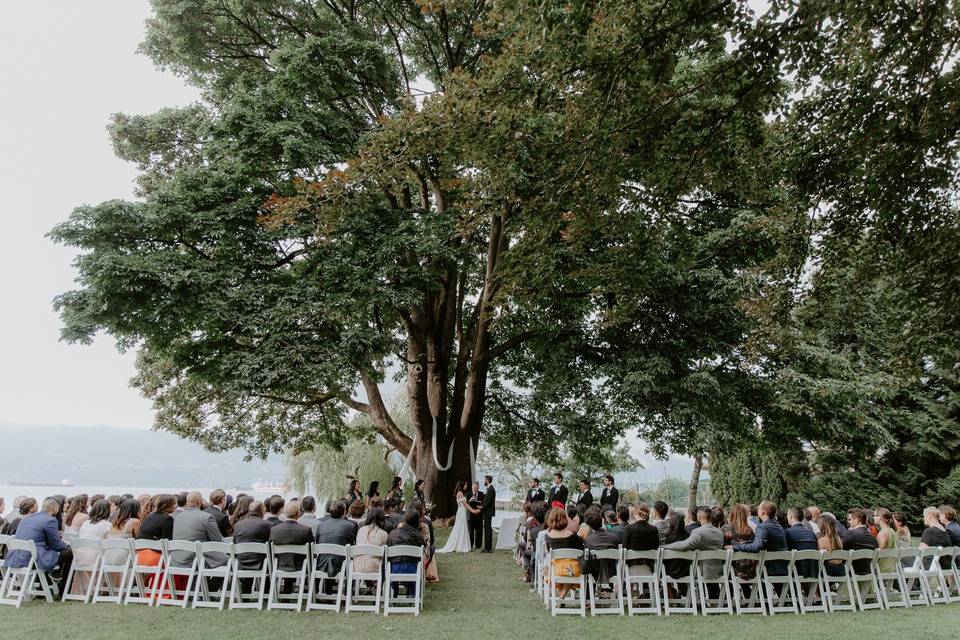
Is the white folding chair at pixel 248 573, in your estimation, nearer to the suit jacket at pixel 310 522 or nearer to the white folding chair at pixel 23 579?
the suit jacket at pixel 310 522

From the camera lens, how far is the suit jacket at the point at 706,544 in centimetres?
724

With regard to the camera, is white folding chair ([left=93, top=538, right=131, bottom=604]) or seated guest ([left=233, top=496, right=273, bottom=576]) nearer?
white folding chair ([left=93, top=538, right=131, bottom=604])

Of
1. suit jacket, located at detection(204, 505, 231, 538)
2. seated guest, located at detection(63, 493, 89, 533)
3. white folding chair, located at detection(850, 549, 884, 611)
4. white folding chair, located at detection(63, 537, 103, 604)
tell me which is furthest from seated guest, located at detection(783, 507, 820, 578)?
seated guest, located at detection(63, 493, 89, 533)

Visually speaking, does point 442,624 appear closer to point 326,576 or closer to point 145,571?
point 326,576

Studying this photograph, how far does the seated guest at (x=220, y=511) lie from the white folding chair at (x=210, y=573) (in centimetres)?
69

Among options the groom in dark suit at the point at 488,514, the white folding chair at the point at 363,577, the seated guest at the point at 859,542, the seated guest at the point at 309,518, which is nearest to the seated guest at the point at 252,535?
the seated guest at the point at 309,518

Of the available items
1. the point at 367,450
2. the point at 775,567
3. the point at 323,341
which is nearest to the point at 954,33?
the point at 775,567

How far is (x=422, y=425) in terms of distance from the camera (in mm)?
15922

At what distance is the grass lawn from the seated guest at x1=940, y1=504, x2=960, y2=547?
1405 mm

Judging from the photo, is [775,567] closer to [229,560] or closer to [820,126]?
[820,126]

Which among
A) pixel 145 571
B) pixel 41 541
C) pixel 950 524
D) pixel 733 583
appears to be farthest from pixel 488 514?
pixel 41 541

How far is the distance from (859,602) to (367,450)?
55.2ft

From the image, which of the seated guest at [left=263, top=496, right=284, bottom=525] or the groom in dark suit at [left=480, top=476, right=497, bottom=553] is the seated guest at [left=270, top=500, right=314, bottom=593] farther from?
the groom in dark suit at [left=480, top=476, right=497, bottom=553]

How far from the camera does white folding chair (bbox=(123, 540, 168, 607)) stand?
22.5 feet
